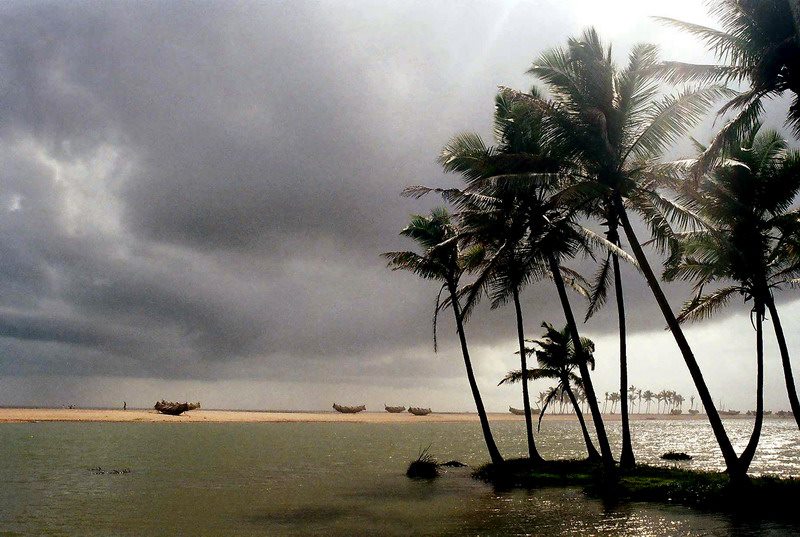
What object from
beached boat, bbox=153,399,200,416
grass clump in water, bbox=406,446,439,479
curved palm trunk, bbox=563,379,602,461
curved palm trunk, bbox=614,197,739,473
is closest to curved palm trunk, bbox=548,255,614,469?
curved palm trunk, bbox=614,197,739,473

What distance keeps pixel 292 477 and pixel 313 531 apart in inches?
520

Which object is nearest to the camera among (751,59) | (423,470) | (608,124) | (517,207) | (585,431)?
(751,59)

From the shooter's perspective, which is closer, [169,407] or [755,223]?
[755,223]

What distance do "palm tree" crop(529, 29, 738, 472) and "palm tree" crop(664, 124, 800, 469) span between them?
6.14 feet

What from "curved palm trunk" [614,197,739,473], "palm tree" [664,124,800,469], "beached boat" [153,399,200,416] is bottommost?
"beached boat" [153,399,200,416]

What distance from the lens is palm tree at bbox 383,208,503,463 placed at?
83.0 ft

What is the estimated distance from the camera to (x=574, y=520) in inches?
566

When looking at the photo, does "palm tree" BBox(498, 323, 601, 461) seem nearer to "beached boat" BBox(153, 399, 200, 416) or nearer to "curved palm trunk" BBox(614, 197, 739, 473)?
"curved palm trunk" BBox(614, 197, 739, 473)

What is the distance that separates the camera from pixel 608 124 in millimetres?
17906

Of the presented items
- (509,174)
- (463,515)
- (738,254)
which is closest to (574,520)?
(463,515)

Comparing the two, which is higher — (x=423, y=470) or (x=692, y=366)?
(x=692, y=366)

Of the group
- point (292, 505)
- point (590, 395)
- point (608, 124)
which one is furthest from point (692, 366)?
point (292, 505)

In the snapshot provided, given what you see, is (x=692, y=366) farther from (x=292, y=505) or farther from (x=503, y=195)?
(x=292, y=505)

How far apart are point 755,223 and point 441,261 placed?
43.6 ft
